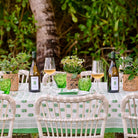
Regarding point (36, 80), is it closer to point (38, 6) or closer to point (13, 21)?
point (38, 6)

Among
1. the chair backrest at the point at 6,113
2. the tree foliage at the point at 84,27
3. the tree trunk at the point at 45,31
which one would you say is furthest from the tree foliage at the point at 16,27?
the chair backrest at the point at 6,113

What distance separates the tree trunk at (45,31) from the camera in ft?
11.6

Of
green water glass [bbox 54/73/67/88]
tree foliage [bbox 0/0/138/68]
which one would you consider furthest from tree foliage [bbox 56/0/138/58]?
green water glass [bbox 54/73/67/88]

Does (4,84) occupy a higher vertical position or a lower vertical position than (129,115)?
higher

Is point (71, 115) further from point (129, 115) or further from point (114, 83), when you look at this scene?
point (114, 83)

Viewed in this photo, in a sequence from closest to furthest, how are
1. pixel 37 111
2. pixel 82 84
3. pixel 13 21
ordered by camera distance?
1. pixel 37 111
2. pixel 82 84
3. pixel 13 21

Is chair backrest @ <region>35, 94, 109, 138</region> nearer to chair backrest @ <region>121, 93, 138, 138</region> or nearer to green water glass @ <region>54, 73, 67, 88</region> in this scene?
chair backrest @ <region>121, 93, 138, 138</region>

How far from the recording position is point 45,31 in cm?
357

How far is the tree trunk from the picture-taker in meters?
3.52

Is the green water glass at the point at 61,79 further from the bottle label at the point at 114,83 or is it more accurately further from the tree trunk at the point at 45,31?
the tree trunk at the point at 45,31

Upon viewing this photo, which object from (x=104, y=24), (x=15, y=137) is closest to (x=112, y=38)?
(x=104, y=24)

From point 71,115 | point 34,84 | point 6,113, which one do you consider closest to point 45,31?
point 34,84

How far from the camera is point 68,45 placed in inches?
168

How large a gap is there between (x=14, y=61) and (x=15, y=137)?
1.13 m
